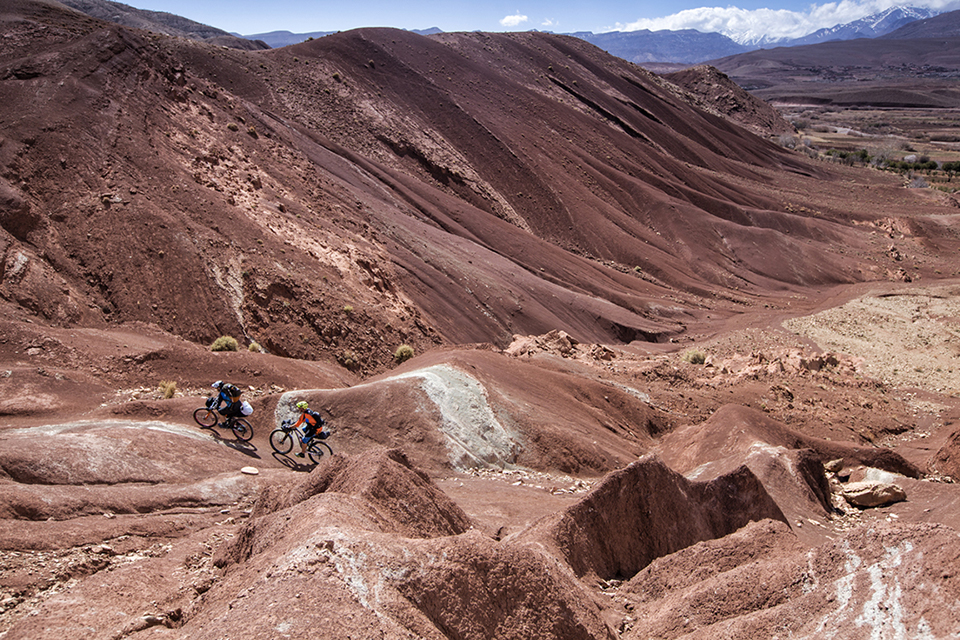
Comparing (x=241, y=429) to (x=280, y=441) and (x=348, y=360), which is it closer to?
(x=280, y=441)

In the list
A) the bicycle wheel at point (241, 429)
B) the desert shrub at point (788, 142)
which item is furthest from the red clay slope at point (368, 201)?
the desert shrub at point (788, 142)

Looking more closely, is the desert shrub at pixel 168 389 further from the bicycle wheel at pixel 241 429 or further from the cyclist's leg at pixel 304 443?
the cyclist's leg at pixel 304 443

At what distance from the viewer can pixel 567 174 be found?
4800cm

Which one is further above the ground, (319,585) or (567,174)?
(567,174)

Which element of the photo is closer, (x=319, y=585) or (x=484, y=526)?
(x=319, y=585)

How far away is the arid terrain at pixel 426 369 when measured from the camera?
654 cm

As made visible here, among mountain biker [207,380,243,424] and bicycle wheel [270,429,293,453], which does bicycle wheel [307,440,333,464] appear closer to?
bicycle wheel [270,429,293,453]

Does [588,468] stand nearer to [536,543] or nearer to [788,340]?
[536,543]

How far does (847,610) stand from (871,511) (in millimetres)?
8035

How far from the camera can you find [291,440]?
13.3m

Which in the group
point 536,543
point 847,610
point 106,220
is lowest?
point 536,543

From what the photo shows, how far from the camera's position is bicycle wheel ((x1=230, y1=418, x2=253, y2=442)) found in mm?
13077

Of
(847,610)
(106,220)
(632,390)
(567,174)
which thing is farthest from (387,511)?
(567,174)

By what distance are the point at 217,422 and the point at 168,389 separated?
232cm
